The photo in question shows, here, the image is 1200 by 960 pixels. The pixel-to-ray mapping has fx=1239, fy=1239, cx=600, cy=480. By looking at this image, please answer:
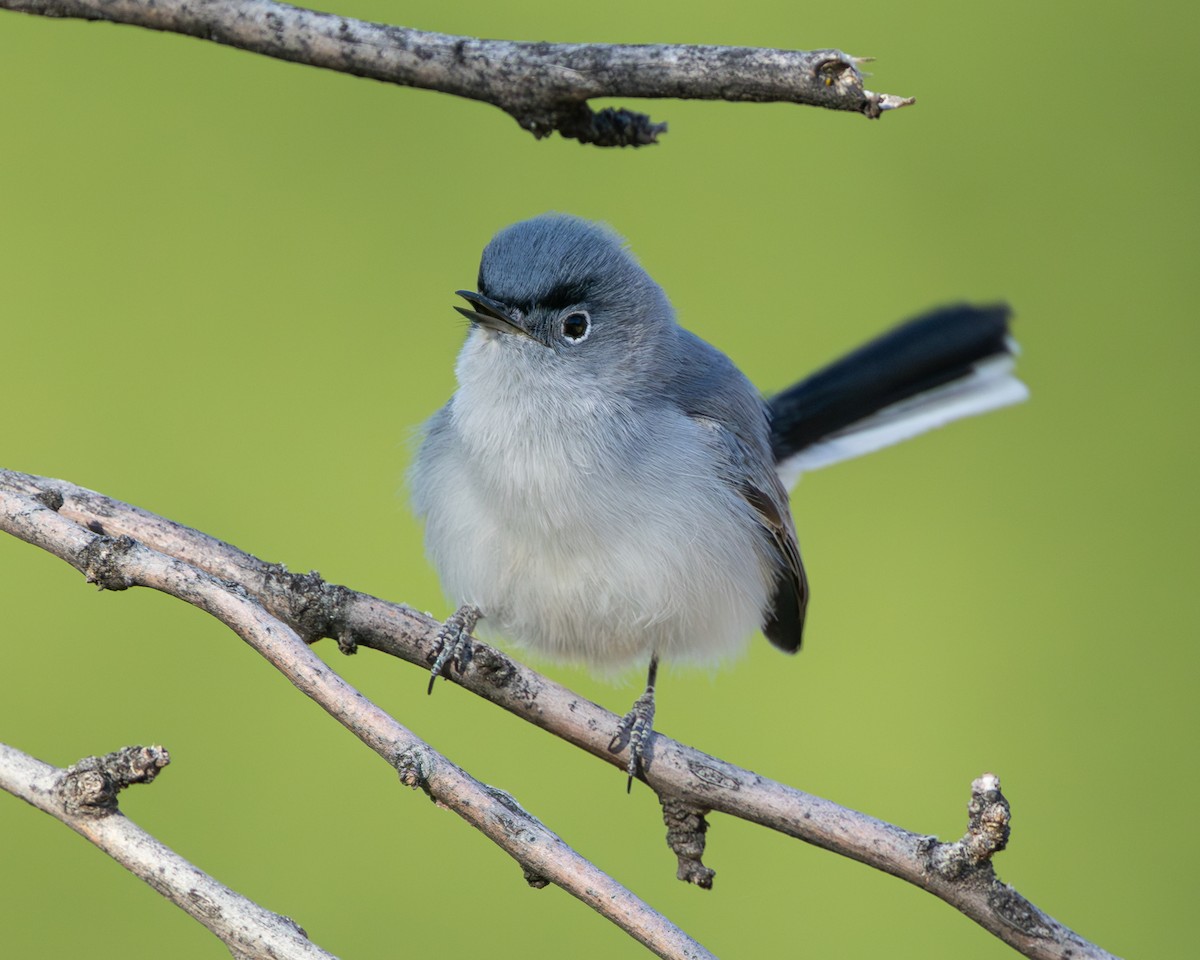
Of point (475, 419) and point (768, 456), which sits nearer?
point (475, 419)

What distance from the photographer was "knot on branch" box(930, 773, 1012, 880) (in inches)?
44.1

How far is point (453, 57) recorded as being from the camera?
1.35 metres

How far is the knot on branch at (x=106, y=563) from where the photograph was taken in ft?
4.14

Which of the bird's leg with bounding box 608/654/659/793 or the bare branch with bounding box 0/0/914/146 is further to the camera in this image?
the bird's leg with bounding box 608/654/659/793

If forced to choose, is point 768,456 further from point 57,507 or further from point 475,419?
point 57,507

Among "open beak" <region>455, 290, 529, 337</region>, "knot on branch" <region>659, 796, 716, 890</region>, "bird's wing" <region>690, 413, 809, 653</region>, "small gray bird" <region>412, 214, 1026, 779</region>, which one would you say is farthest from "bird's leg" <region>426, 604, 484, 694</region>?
"bird's wing" <region>690, 413, 809, 653</region>

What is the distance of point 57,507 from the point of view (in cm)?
142

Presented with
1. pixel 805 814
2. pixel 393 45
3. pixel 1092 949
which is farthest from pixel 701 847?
pixel 393 45

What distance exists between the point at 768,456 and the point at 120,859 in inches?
53.4

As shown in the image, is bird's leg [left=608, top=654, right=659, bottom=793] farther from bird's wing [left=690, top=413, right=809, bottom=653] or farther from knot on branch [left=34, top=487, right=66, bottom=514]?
knot on branch [left=34, top=487, right=66, bottom=514]

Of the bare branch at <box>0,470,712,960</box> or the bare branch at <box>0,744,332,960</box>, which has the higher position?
the bare branch at <box>0,470,712,960</box>

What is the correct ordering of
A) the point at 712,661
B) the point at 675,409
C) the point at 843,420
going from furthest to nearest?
1. the point at 843,420
2. the point at 712,661
3. the point at 675,409

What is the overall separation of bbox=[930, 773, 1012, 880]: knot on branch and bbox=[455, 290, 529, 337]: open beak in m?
Result: 0.90

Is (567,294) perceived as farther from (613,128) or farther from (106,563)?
(106,563)
